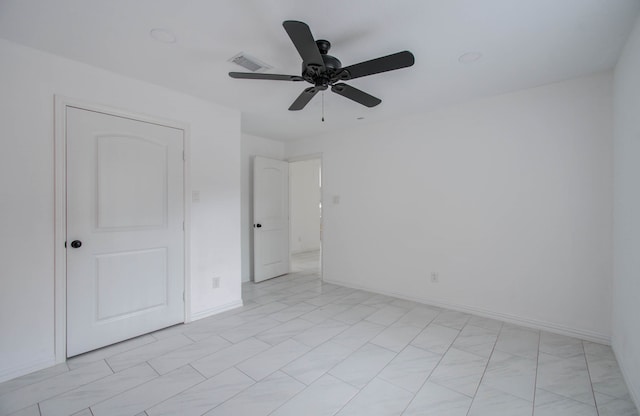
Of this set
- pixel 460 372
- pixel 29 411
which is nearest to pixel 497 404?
pixel 460 372

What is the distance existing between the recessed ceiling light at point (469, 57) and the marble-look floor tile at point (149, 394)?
3.21m

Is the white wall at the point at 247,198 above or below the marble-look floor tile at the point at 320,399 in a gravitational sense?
above

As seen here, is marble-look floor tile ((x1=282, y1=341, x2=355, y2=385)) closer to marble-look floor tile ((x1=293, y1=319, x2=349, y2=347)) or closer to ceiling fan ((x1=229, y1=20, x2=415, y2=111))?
marble-look floor tile ((x1=293, y1=319, x2=349, y2=347))

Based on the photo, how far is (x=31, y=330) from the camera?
83.7 inches

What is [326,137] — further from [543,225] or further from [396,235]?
[543,225]

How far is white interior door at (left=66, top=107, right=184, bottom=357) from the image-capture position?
236cm

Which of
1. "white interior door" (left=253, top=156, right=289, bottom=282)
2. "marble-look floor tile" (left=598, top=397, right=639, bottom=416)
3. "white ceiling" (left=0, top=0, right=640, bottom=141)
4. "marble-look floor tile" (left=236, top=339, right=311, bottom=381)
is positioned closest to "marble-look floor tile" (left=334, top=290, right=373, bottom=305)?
"marble-look floor tile" (left=236, top=339, right=311, bottom=381)

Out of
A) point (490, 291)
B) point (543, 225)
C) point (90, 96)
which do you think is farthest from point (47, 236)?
point (543, 225)

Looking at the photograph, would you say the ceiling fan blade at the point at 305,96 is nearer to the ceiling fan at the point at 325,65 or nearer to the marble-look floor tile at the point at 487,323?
the ceiling fan at the point at 325,65

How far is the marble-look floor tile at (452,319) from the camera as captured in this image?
295 cm

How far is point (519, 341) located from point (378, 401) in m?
1.66

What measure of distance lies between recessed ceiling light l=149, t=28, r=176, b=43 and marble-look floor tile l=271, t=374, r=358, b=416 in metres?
2.60

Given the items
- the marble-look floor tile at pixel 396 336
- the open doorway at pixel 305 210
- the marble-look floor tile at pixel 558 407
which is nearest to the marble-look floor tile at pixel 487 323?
the marble-look floor tile at pixel 396 336

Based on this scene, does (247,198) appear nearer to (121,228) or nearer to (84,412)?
(121,228)
